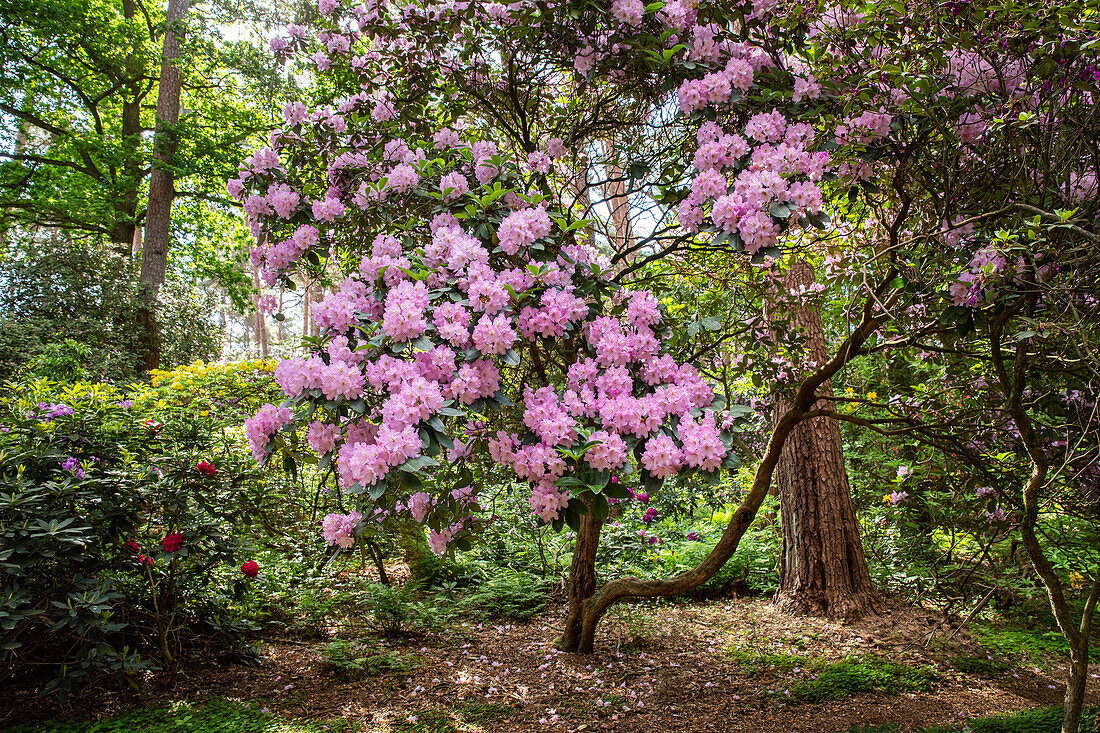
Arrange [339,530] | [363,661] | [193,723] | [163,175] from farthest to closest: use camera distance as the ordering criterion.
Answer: [163,175], [363,661], [193,723], [339,530]

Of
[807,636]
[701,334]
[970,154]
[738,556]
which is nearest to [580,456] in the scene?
[701,334]

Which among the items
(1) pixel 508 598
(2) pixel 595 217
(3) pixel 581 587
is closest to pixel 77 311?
(1) pixel 508 598

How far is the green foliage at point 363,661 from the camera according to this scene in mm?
3113

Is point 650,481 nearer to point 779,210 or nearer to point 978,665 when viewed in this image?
point 779,210

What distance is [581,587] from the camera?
10.9 ft

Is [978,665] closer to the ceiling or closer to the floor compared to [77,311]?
closer to the floor

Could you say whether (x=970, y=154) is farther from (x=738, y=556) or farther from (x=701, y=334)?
(x=738, y=556)

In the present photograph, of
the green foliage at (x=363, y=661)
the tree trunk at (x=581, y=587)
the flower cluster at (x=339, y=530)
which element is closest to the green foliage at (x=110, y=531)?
the green foliage at (x=363, y=661)

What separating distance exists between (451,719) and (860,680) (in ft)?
6.33

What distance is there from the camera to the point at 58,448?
8.94 ft

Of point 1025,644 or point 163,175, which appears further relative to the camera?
point 163,175

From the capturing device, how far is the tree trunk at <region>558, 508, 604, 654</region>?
328cm

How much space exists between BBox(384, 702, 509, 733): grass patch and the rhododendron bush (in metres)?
0.71

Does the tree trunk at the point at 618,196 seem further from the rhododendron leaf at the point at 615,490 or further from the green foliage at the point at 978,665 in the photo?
the green foliage at the point at 978,665
